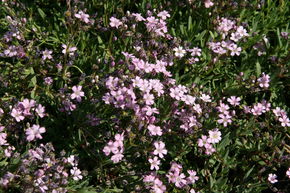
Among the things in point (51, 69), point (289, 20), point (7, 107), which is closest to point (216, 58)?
point (289, 20)

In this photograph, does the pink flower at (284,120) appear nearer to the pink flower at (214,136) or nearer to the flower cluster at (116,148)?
the pink flower at (214,136)

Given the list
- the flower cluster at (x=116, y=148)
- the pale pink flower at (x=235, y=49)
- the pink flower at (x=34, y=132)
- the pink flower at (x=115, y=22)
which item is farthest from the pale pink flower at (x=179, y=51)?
the pink flower at (x=34, y=132)

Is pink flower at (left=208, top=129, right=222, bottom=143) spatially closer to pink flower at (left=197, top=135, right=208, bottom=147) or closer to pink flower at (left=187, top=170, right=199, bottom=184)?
pink flower at (left=197, top=135, right=208, bottom=147)

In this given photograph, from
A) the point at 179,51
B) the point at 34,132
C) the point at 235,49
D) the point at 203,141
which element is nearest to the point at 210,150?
the point at 203,141

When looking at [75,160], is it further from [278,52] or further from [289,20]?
[289,20]

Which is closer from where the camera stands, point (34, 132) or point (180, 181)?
point (34, 132)

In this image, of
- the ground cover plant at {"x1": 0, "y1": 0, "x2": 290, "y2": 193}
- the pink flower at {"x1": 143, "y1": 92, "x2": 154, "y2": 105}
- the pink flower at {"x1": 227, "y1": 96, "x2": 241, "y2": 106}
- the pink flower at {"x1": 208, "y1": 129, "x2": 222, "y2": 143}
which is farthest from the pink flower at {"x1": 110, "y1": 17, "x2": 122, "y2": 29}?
the pink flower at {"x1": 208, "y1": 129, "x2": 222, "y2": 143}

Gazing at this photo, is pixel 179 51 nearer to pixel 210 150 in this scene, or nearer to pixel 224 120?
pixel 224 120

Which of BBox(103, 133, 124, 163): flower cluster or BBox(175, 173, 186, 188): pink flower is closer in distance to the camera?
BBox(103, 133, 124, 163): flower cluster
